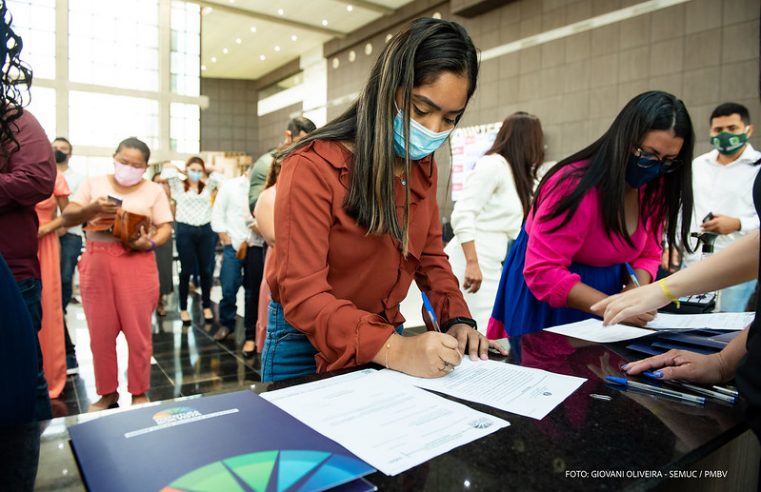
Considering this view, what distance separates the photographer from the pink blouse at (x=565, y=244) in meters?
1.67

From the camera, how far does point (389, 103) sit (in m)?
1.15

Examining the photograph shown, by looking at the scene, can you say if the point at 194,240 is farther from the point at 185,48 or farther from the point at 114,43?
the point at 185,48

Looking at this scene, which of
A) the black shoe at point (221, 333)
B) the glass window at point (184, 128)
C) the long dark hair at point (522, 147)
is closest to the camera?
the long dark hair at point (522, 147)

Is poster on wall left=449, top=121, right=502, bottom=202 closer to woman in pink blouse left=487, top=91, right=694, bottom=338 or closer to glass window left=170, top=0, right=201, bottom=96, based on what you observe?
glass window left=170, top=0, right=201, bottom=96

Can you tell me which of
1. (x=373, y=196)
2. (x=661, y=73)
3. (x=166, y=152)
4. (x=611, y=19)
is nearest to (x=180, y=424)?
(x=373, y=196)

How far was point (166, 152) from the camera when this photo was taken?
13.2m

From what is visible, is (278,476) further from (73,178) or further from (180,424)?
(73,178)

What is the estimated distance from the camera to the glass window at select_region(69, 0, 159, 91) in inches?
463

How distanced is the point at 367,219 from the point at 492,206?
2040mm

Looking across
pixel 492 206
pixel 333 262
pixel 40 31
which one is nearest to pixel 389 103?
pixel 333 262

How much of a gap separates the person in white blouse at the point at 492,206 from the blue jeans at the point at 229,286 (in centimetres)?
256

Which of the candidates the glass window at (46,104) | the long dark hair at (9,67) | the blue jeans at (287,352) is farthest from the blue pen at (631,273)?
the glass window at (46,104)

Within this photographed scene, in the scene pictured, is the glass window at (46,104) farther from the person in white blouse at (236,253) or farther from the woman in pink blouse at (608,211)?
the woman in pink blouse at (608,211)

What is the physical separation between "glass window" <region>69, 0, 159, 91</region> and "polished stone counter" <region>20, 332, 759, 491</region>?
13.4m
